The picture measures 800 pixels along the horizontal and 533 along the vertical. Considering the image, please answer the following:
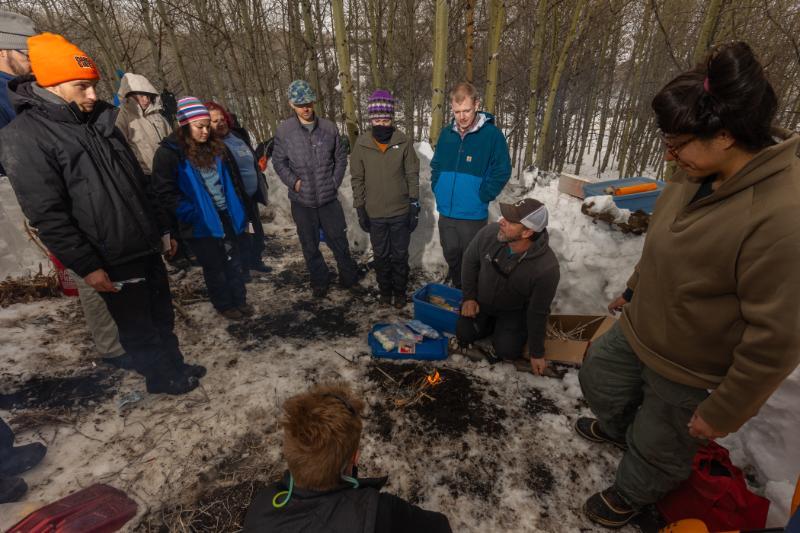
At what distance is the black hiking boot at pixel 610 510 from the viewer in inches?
84.7

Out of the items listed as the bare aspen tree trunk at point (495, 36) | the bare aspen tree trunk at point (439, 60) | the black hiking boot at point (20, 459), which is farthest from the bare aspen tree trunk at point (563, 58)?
the black hiking boot at point (20, 459)

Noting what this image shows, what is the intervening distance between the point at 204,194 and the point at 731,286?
4.20m

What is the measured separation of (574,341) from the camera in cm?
341

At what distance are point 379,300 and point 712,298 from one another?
3661 millimetres

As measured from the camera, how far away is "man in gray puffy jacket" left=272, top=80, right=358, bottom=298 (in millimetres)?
4188

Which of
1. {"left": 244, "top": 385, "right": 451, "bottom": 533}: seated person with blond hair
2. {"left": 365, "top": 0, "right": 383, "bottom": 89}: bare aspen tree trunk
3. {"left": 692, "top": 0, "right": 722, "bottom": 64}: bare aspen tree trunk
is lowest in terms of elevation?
{"left": 244, "top": 385, "right": 451, "bottom": 533}: seated person with blond hair

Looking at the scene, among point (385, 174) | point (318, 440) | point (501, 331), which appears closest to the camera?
point (318, 440)

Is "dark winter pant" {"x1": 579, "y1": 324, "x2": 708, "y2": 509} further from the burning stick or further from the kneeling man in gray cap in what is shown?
the burning stick

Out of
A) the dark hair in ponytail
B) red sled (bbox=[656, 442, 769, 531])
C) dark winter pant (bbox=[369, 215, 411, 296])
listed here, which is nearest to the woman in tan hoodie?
the dark hair in ponytail

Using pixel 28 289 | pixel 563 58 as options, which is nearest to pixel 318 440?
pixel 28 289

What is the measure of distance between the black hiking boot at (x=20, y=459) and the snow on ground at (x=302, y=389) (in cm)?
7

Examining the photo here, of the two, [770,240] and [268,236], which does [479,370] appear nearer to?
[770,240]

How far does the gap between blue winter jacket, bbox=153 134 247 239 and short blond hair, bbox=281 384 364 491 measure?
122 inches

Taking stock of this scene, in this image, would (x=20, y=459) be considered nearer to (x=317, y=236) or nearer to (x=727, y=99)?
(x=317, y=236)
